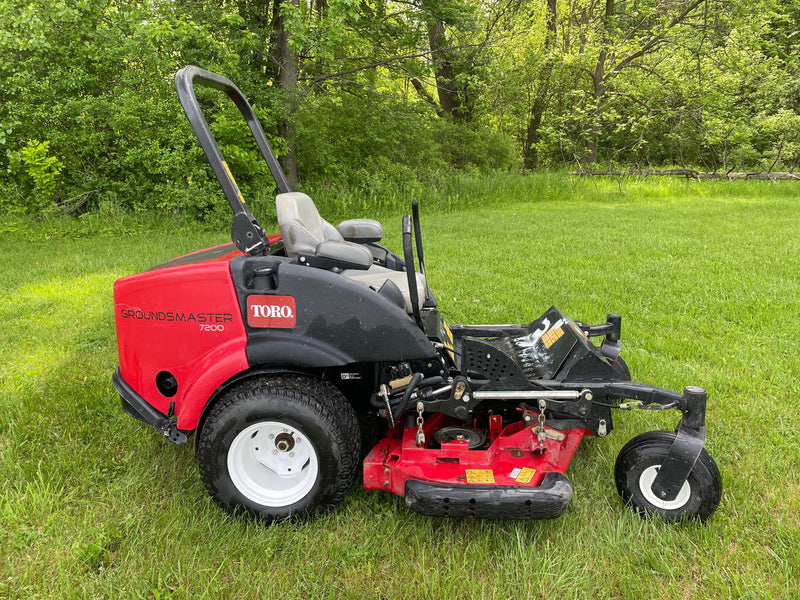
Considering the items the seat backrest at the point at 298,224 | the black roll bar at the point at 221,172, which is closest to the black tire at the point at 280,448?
the black roll bar at the point at 221,172

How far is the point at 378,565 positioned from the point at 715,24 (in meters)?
16.7

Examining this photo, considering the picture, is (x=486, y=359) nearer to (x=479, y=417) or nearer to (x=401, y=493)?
(x=479, y=417)

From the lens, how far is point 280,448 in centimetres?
242

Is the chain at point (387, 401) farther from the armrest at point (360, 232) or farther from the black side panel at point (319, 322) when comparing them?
the armrest at point (360, 232)

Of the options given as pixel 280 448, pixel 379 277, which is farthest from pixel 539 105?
pixel 280 448

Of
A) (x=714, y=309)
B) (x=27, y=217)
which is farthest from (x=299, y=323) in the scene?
(x=27, y=217)

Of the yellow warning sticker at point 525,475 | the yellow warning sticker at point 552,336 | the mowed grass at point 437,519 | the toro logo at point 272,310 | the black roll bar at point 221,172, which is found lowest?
the mowed grass at point 437,519

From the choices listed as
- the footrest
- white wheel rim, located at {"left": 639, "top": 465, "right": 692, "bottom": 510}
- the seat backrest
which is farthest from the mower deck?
the seat backrest

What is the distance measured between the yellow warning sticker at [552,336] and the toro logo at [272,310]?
1.32 metres

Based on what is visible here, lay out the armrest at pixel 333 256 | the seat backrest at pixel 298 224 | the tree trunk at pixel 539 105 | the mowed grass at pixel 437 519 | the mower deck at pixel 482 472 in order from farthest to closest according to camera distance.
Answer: the tree trunk at pixel 539 105 < the seat backrest at pixel 298 224 < the armrest at pixel 333 256 < the mower deck at pixel 482 472 < the mowed grass at pixel 437 519

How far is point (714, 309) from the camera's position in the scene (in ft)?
16.1

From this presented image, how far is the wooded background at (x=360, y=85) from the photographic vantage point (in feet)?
28.9

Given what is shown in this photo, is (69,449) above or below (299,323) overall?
below

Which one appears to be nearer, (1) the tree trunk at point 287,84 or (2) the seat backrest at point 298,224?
(2) the seat backrest at point 298,224
